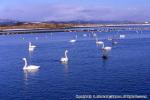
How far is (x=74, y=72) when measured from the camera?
52.3 metres

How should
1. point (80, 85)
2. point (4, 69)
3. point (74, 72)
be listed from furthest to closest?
1. point (4, 69)
2. point (74, 72)
3. point (80, 85)

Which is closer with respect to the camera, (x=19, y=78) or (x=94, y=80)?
(x=94, y=80)

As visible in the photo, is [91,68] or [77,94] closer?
[77,94]

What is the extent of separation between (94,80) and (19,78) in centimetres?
858

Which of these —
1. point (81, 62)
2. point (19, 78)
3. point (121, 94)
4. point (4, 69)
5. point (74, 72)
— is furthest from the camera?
point (81, 62)

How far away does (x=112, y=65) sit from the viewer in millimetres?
57781

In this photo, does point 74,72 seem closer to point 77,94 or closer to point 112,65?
point 112,65

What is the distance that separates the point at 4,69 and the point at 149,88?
23.0 meters

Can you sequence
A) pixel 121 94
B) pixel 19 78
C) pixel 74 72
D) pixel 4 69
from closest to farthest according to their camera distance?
pixel 121 94 → pixel 19 78 → pixel 74 72 → pixel 4 69

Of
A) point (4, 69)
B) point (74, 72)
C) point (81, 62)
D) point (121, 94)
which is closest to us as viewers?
point (121, 94)

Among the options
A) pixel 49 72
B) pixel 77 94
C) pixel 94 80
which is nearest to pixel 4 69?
pixel 49 72

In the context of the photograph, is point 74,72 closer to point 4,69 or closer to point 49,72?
point 49,72

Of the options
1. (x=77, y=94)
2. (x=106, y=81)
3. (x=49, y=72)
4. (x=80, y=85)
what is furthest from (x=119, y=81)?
(x=49, y=72)

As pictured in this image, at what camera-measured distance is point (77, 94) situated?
39.3 meters
